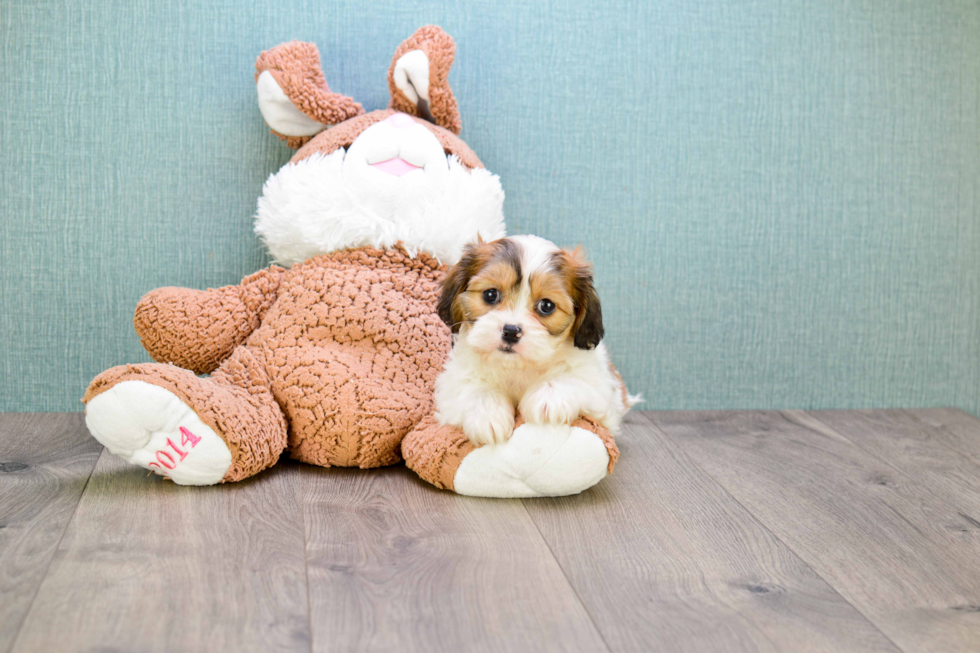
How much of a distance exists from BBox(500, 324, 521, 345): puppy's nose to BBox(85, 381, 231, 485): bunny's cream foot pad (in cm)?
58

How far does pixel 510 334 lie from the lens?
4.80ft

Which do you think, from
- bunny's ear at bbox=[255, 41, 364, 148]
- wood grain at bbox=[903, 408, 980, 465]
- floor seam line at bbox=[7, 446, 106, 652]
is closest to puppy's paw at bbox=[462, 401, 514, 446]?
floor seam line at bbox=[7, 446, 106, 652]

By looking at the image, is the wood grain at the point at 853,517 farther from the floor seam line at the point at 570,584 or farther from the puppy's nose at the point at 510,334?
the puppy's nose at the point at 510,334

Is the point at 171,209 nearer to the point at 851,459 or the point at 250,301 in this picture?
the point at 250,301

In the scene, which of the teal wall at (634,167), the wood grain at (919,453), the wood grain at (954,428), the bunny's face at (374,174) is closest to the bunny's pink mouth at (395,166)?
the bunny's face at (374,174)

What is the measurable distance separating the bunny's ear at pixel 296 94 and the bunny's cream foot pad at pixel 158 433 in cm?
77

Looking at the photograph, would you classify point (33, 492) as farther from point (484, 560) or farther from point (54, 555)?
point (484, 560)

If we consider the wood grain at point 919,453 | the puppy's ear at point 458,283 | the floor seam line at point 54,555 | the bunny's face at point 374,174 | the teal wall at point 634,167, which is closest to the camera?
the floor seam line at point 54,555

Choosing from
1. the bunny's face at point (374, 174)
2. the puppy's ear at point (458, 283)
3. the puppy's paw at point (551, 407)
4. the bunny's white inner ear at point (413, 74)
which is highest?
the bunny's white inner ear at point (413, 74)

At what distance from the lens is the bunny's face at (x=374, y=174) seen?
6.00ft

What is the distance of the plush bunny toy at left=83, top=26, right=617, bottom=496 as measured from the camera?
154cm

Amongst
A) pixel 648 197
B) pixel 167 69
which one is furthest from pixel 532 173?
pixel 167 69

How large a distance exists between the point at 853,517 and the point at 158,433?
4.43ft

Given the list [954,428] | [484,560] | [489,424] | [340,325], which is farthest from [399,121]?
[954,428]
